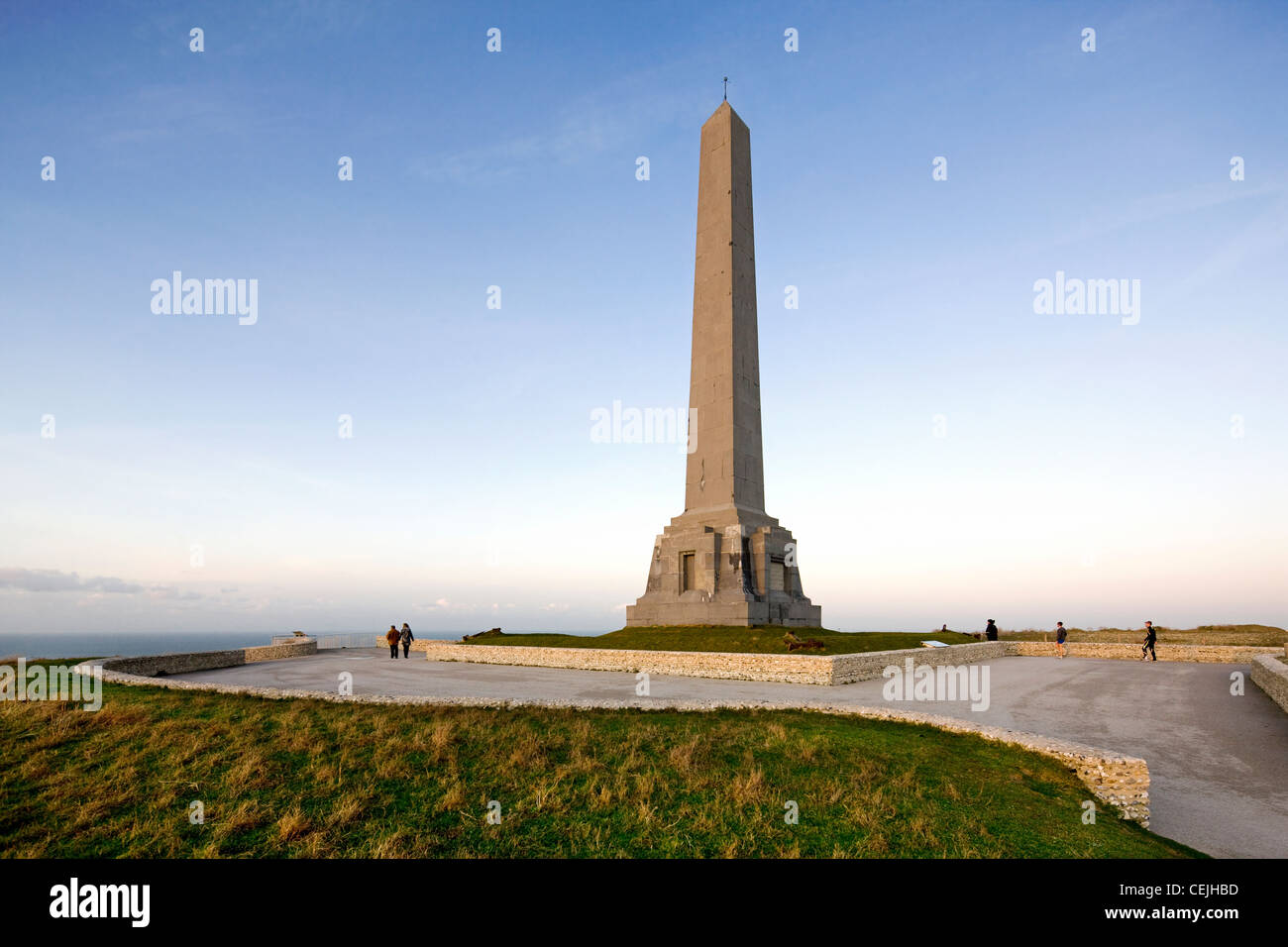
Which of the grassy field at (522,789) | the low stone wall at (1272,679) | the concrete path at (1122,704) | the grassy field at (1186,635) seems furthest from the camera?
the grassy field at (1186,635)

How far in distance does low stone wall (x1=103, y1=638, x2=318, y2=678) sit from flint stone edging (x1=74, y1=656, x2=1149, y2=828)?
1.87 metres

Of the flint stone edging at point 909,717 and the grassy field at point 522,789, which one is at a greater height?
the grassy field at point 522,789

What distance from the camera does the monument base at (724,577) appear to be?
30.0 metres

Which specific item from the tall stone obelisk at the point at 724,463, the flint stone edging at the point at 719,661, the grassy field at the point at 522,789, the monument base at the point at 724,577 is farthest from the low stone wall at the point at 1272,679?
the tall stone obelisk at the point at 724,463

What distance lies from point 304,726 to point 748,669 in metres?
12.9

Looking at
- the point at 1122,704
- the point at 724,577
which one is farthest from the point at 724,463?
the point at 1122,704

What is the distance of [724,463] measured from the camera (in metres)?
31.9

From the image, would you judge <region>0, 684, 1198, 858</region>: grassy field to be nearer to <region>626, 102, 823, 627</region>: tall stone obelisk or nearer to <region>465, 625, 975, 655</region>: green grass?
<region>465, 625, 975, 655</region>: green grass

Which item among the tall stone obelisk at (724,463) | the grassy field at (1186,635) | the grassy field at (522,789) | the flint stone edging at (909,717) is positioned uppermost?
the tall stone obelisk at (724,463)

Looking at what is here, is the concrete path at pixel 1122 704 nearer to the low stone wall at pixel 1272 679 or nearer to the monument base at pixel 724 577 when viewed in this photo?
the low stone wall at pixel 1272 679

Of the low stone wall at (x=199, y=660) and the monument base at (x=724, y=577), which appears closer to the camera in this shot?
the low stone wall at (x=199, y=660)

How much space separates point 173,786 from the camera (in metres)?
8.53

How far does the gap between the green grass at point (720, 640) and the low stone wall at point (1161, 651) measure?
669 cm
